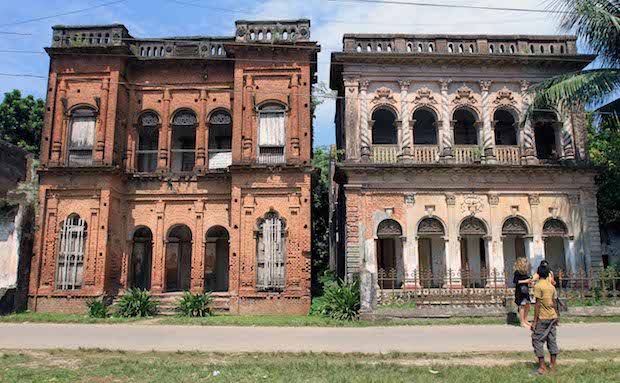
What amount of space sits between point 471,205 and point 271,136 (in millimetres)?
8210

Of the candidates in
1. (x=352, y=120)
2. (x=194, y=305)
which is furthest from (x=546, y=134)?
(x=194, y=305)

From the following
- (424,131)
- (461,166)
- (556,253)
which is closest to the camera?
(461,166)

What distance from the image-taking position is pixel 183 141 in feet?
69.8

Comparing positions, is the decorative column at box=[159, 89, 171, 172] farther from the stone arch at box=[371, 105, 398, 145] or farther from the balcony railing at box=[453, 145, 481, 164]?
the balcony railing at box=[453, 145, 481, 164]

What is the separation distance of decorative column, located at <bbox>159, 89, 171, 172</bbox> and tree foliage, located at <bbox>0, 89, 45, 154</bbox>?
1049 cm

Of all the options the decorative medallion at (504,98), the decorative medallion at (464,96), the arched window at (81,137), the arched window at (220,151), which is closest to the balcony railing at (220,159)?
the arched window at (220,151)

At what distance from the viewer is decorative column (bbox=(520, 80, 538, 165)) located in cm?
1870

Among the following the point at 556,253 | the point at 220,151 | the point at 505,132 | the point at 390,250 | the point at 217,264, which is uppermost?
the point at 505,132

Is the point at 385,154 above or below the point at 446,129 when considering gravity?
below

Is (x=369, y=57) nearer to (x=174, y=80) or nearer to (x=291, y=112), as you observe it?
(x=291, y=112)

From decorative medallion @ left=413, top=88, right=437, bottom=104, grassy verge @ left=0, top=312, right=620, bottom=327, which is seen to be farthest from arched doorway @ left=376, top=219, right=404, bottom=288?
decorative medallion @ left=413, top=88, right=437, bottom=104

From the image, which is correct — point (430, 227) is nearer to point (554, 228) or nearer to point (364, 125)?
point (364, 125)

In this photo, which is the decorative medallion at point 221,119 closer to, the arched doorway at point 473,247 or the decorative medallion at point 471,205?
the decorative medallion at point 471,205

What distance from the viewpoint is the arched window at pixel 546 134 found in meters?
19.5
